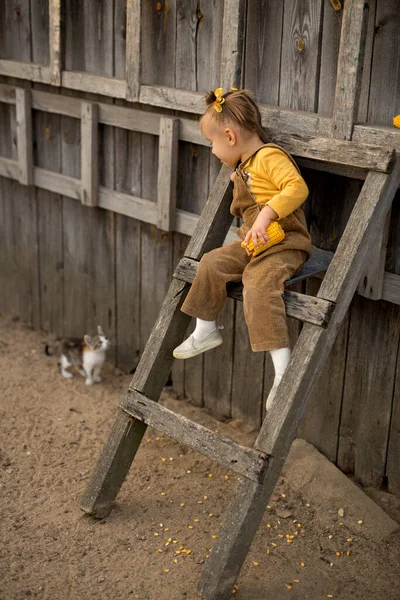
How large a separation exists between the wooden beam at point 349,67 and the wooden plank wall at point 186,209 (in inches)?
4.8

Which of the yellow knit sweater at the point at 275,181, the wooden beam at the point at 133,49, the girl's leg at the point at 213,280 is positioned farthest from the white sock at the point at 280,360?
the wooden beam at the point at 133,49

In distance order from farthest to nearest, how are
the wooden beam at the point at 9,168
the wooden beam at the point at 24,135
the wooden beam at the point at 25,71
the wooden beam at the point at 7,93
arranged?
the wooden beam at the point at 9,168 → the wooden beam at the point at 7,93 → the wooden beam at the point at 24,135 → the wooden beam at the point at 25,71

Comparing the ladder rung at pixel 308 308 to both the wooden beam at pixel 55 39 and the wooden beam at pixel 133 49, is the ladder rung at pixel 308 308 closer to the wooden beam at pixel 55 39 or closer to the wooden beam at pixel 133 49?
the wooden beam at pixel 133 49

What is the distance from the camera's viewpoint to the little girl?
3.51 metres

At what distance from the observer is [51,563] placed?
383 cm

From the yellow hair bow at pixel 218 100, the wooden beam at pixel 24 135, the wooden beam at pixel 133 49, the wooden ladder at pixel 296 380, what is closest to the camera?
the wooden ladder at pixel 296 380

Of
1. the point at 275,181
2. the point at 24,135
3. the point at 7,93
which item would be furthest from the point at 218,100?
the point at 7,93

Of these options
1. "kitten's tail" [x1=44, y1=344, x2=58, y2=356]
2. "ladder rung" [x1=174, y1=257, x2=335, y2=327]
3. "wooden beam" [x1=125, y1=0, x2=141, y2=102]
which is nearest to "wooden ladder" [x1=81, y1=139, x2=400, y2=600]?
"ladder rung" [x1=174, y1=257, x2=335, y2=327]

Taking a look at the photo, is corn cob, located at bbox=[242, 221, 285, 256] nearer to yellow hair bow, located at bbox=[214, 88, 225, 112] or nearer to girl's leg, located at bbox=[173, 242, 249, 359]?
girl's leg, located at bbox=[173, 242, 249, 359]

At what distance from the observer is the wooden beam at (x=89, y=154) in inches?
212

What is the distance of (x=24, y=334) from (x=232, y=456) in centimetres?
345

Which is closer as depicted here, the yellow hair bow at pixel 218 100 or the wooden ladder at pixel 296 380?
the wooden ladder at pixel 296 380

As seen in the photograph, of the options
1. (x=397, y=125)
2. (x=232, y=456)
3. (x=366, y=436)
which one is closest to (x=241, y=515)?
(x=232, y=456)

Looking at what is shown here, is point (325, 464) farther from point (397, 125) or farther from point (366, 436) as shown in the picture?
point (397, 125)
